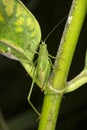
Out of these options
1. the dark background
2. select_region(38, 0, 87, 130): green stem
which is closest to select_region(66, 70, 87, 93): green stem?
select_region(38, 0, 87, 130): green stem

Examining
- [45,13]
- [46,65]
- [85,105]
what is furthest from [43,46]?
[45,13]

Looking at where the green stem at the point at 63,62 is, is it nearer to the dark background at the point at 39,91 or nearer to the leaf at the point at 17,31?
the leaf at the point at 17,31

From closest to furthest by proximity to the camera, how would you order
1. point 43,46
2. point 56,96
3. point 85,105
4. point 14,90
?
point 56,96, point 43,46, point 85,105, point 14,90

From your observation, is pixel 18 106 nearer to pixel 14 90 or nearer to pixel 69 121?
pixel 14 90

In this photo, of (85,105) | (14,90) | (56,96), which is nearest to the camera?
(56,96)

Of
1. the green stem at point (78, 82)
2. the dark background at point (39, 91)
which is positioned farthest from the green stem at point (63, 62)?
the dark background at point (39, 91)

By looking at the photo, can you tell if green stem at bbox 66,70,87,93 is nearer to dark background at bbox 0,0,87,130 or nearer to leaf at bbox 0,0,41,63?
leaf at bbox 0,0,41,63
